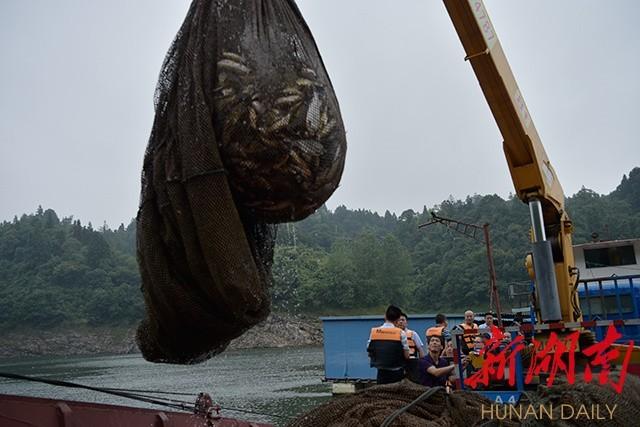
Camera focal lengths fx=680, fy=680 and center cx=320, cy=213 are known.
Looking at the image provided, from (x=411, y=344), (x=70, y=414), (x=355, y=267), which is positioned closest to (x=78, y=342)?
(x=355, y=267)

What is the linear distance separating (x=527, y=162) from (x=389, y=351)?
3.23m

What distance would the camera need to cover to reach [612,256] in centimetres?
1450

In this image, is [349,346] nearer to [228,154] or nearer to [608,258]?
[608,258]

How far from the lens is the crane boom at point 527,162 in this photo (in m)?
8.10

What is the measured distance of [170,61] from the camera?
237cm

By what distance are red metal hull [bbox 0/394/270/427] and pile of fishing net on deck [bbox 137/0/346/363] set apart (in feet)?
2.60

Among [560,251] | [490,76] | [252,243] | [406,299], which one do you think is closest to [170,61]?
[252,243]

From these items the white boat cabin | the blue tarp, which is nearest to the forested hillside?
the blue tarp

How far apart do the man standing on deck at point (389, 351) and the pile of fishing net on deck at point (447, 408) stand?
2910 mm

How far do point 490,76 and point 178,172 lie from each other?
6972 mm

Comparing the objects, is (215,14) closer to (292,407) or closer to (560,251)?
(560,251)

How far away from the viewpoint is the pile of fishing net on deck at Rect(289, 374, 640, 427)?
13.2 ft

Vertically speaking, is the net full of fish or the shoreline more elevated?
the net full of fish

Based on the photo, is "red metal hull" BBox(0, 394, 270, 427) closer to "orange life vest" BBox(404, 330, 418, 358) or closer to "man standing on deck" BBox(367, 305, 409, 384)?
"man standing on deck" BBox(367, 305, 409, 384)
